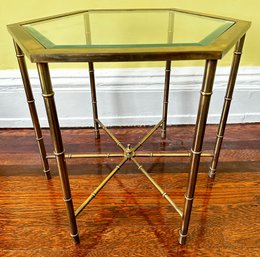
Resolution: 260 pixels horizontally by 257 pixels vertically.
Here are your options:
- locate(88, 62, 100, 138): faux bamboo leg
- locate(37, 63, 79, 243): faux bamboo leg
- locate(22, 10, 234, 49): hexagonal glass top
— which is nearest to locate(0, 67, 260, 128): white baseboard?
locate(88, 62, 100, 138): faux bamboo leg

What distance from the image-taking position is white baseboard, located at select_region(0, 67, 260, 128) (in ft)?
4.16

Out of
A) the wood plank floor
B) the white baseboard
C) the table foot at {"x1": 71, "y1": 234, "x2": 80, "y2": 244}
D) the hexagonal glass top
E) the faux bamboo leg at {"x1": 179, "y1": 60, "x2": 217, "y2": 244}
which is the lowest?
the wood plank floor

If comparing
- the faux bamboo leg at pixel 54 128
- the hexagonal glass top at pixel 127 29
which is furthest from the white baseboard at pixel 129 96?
the faux bamboo leg at pixel 54 128

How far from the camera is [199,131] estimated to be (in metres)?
0.64

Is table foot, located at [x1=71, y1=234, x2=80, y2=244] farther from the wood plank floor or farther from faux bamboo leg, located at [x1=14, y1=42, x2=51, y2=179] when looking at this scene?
faux bamboo leg, located at [x1=14, y1=42, x2=51, y2=179]

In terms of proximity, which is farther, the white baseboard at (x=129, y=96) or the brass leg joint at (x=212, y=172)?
the white baseboard at (x=129, y=96)

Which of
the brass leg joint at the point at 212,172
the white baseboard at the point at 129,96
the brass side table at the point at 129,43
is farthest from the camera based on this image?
the white baseboard at the point at 129,96

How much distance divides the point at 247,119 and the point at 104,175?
790mm

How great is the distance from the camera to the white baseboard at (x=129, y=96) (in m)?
1.27

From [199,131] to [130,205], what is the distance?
44 centimetres

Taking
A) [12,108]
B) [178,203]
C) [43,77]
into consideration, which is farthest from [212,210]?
[12,108]

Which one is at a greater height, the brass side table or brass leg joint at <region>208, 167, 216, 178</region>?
the brass side table

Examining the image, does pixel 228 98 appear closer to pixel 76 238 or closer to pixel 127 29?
pixel 127 29

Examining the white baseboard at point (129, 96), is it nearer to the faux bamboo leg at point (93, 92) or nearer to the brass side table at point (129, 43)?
the faux bamboo leg at point (93, 92)
